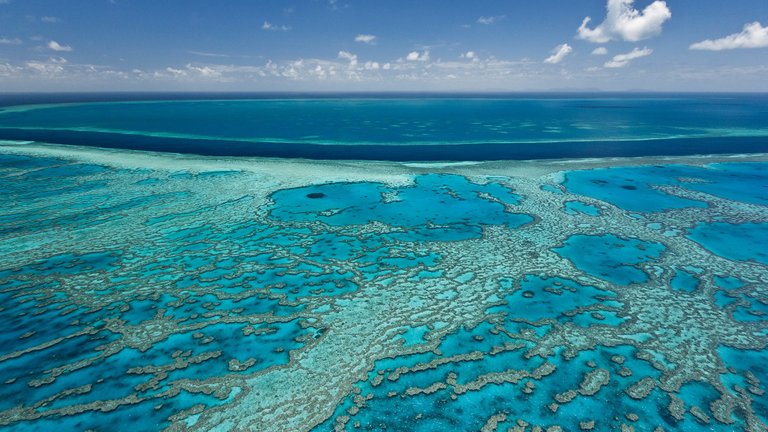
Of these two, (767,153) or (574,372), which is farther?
(767,153)

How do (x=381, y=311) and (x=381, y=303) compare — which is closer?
(x=381, y=311)

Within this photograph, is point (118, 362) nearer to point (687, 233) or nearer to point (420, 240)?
point (420, 240)

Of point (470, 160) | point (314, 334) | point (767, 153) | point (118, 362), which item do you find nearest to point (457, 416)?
point (314, 334)
